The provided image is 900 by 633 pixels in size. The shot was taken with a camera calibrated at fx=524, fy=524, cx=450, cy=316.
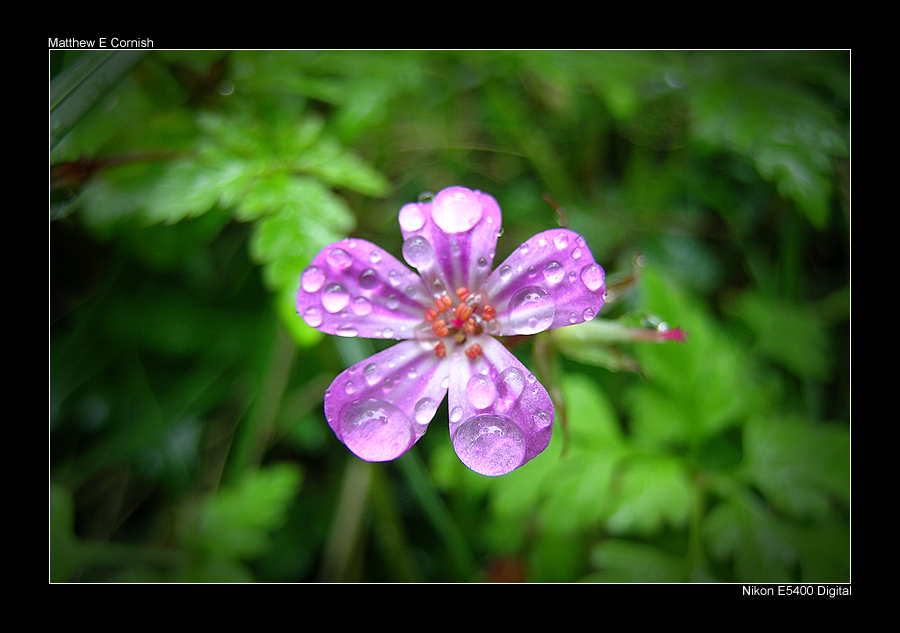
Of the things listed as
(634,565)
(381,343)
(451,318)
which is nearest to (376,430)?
(451,318)

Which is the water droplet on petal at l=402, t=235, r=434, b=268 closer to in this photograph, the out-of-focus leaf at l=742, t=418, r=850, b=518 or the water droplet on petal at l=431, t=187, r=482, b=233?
the water droplet on petal at l=431, t=187, r=482, b=233

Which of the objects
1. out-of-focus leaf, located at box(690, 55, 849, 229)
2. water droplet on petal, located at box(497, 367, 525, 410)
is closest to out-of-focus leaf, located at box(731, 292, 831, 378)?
out-of-focus leaf, located at box(690, 55, 849, 229)

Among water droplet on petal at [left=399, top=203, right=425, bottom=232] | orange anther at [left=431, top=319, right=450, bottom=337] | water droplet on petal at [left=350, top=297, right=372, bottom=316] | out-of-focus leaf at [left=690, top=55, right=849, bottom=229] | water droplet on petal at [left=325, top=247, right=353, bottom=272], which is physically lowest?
orange anther at [left=431, top=319, right=450, bottom=337]

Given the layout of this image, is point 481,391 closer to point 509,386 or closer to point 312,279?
point 509,386

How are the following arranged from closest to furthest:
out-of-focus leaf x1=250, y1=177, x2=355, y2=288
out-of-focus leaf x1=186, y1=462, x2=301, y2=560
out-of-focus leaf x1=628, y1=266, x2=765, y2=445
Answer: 1. out-of-focus leaf x1=250, y1=177, x2=355, y2=288
2. out-of-focus leaf x1=628, y1=266, x2=765, y2=445
3. out-of-focus leaf x1=186, y1=462, x2=301, y2=560

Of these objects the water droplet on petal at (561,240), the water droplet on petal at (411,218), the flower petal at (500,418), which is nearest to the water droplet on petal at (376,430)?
the flower petal at (500,418)

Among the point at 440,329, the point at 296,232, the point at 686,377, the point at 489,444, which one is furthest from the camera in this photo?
the point at 686,377
